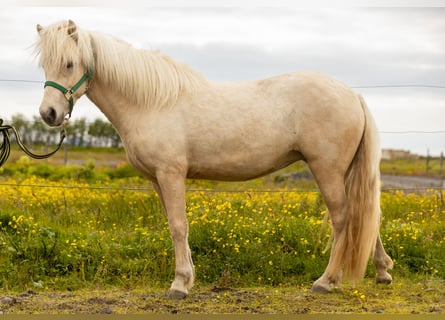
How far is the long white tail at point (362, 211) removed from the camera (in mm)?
5367

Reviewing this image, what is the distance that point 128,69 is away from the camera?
5.28m

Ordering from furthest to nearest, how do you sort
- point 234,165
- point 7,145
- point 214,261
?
1. point 214,261
2. point 7,145
3. point 234,165

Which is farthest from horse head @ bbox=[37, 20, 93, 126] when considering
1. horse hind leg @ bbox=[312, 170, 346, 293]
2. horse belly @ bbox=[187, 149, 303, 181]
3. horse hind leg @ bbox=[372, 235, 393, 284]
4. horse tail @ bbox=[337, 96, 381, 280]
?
horse hind leg @ bbox=[372, 235, 393, 284]

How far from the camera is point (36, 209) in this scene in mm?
7832

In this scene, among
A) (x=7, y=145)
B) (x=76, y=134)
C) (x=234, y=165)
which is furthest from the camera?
(x=76, y=134)

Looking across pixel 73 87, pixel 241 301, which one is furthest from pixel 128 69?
pixel 241 301

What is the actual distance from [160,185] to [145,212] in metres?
2.49

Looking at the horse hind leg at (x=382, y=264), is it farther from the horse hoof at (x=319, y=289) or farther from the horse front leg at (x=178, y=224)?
the horse front leg at (x=178, y=224)

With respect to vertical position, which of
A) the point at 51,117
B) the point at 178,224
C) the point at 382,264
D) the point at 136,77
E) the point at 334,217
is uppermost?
the point at 136,77

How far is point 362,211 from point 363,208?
0.03 metres

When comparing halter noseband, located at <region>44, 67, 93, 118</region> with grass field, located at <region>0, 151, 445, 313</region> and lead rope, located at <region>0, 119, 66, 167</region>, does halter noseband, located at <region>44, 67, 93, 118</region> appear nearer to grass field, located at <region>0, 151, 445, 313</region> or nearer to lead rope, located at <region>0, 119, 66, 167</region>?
lead rope, located at <region>0, 119, 66, 167</region>

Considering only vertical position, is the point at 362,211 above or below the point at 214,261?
above

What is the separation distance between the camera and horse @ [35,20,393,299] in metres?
5.10

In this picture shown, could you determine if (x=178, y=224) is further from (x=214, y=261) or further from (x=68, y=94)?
(x=68, y=94)
